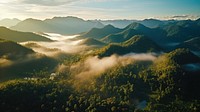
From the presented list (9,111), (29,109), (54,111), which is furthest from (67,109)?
(9,111)

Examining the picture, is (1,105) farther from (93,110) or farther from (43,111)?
(93,110)

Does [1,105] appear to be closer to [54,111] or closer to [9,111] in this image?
[9,111]

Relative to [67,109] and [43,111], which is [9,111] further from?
[67,109]

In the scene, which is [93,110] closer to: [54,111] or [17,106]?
[54,111]

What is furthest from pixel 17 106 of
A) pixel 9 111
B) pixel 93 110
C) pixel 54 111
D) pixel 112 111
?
pixel 112 111

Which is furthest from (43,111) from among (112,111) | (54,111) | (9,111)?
(112,111)

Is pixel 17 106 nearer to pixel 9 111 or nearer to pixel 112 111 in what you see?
pixel 9 111

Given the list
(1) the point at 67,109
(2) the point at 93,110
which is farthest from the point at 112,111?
(1) the point at 67,109
